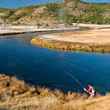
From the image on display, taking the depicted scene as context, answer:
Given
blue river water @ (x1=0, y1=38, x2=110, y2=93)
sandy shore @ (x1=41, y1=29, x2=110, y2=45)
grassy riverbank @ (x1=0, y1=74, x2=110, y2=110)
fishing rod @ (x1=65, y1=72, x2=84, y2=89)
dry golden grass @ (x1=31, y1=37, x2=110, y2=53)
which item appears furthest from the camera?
sandy shore @ (x1=41, y1=29, x2=110, y2=45)

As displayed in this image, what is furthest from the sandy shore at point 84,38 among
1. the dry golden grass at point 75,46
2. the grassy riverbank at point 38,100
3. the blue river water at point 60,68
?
the grassy riverbank at point 38,100

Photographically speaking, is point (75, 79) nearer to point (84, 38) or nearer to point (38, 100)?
point (38, 100)

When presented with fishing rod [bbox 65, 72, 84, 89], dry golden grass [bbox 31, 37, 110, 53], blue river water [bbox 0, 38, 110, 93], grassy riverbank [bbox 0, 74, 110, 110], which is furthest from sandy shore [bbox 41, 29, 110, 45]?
grassy riverbank [bbox 0, 74, 110, 110]

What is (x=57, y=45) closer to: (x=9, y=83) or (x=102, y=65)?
(x=102, y=65)

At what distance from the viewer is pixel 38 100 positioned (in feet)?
78.1

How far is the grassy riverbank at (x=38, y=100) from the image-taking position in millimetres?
19742

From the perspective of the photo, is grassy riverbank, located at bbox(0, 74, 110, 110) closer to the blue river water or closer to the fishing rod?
the blue river water

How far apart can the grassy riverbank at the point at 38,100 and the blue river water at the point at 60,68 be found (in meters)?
7.84

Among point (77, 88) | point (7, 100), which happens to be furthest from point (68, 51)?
point (7, 100)

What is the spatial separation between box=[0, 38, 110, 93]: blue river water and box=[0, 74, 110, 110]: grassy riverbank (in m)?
7.84

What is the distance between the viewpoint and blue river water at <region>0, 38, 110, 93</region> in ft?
130

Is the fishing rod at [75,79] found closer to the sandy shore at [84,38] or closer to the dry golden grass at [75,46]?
the dry golden grass at [75,46]

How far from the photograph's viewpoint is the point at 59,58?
63.2 metres

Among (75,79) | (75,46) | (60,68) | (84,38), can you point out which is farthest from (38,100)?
(84,38)
